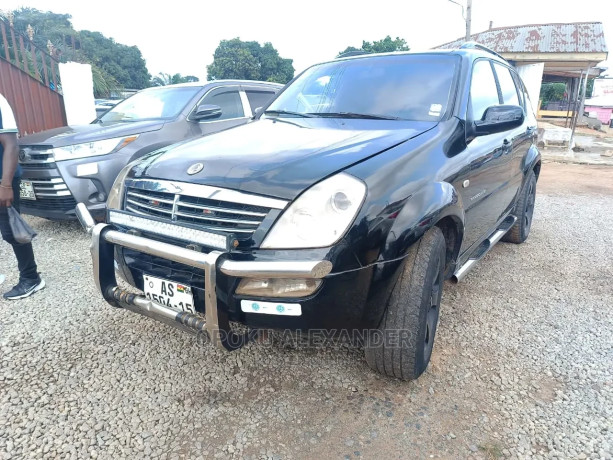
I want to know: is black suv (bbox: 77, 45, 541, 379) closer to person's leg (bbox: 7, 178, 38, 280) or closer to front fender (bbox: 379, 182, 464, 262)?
front fender (bbox: 379, 182, 464, 262)

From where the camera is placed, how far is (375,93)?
2.96m

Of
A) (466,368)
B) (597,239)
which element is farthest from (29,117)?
(597,239)

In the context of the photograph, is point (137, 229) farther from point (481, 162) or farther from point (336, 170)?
point (481, 162)

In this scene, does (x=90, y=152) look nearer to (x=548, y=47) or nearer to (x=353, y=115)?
(x=353, y=115)

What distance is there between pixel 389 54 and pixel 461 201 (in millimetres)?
1370

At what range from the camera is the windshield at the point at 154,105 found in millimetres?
5238

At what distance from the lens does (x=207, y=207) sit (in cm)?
197

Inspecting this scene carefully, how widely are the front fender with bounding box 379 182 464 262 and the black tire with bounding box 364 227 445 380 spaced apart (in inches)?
3.9

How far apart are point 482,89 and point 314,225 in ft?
6.66

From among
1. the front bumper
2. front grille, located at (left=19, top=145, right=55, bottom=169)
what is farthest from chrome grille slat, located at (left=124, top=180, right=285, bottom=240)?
front grille, located at (left=19, top=145, right=55, bottom=169)

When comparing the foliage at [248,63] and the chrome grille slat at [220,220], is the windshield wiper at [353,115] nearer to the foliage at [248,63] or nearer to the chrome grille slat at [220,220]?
the chrome grille slat at [220,220]

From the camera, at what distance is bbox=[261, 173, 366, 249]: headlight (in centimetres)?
179

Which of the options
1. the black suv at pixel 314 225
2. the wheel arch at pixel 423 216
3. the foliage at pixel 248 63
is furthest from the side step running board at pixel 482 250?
the foliage at pixel 248 63

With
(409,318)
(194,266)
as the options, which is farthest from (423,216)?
(194,266)
